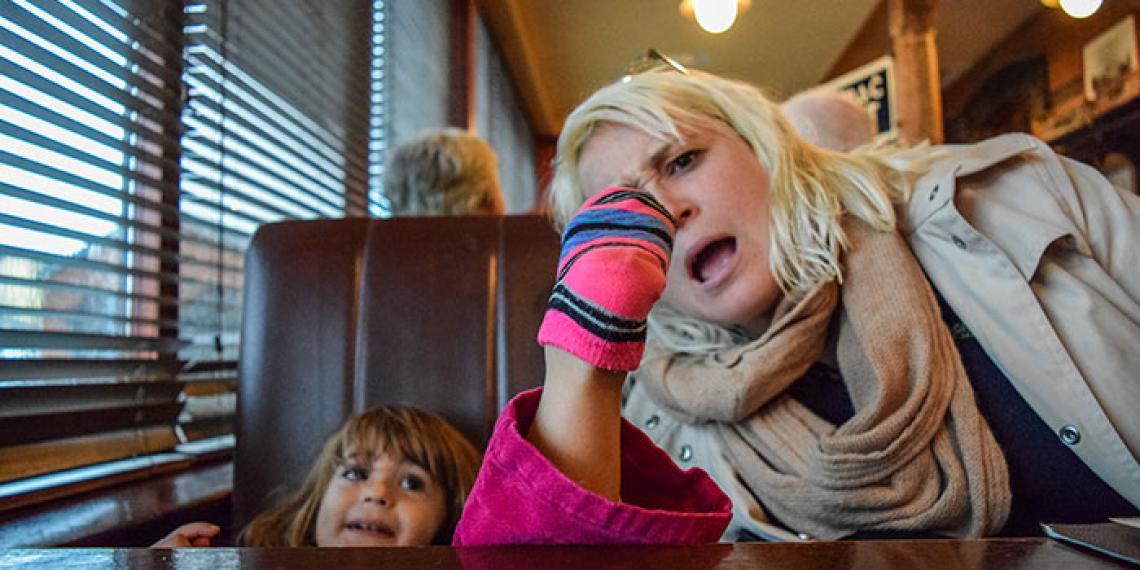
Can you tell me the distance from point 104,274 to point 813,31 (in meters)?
4.24

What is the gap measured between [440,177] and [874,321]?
1.23 m

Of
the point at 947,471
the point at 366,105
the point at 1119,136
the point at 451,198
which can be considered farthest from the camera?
the point at 1119,136

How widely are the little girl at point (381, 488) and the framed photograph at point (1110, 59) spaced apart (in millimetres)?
3703

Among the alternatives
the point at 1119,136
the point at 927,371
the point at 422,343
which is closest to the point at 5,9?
the point at 422,343

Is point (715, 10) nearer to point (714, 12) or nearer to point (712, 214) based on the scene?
point (714, 12)

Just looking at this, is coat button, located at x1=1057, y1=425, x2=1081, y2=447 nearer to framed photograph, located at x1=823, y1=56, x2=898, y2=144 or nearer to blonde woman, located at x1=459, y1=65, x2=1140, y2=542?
blonde woman, located at x1=459, y1=65, x2=1140, y2=542

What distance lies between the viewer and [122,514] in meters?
0.88

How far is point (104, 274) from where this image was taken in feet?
3.59

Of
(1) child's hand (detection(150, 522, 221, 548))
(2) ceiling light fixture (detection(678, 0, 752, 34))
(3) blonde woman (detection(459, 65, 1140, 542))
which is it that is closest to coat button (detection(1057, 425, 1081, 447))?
(3) blonde woman (detection(459, 65, 1140, 542))

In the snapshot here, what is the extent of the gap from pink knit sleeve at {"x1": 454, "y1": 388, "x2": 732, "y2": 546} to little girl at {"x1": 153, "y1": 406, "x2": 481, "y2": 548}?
0.42 m

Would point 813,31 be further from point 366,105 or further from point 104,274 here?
point 104,274

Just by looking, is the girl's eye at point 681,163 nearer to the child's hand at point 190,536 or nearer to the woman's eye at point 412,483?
the woman's eye at point 412,483

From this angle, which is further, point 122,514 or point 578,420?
A: point 122,514

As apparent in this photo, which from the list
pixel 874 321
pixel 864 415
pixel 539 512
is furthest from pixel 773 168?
pixel 539 512
